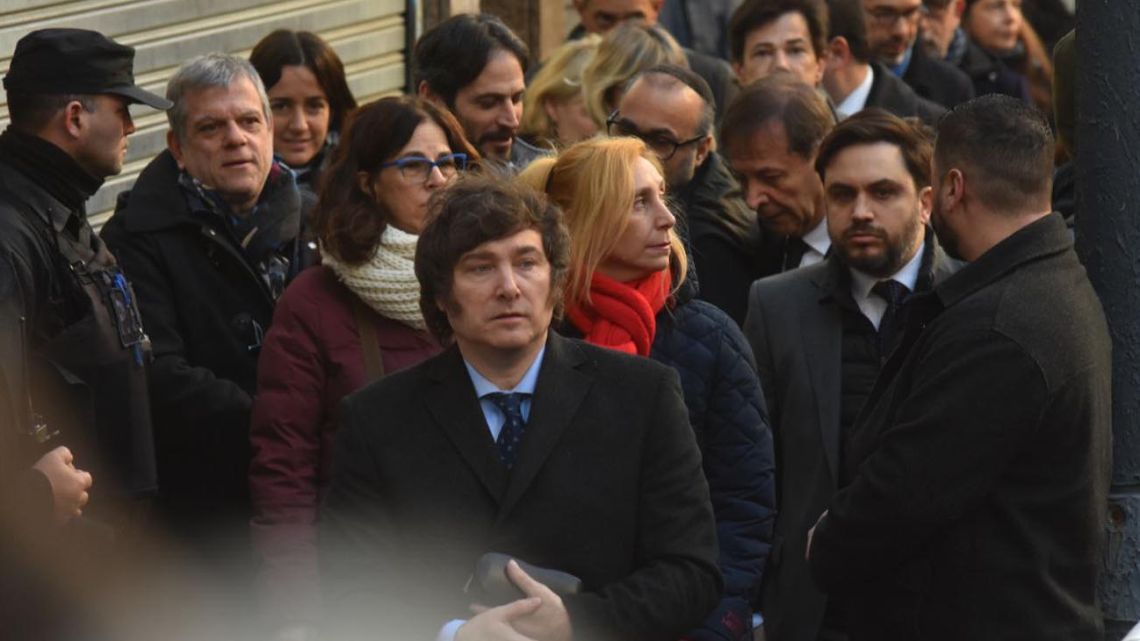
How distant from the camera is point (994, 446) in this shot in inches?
182

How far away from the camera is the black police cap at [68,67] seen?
5.49 meters

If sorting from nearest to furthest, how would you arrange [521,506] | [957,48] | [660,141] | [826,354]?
[521,506] → [826,354] → [660,141] → [957,48]

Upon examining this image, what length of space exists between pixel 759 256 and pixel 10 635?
9.31 feet

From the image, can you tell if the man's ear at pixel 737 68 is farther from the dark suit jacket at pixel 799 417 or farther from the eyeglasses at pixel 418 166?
the eyeglasses at pixel 418 166

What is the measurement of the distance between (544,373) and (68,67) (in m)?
1.78

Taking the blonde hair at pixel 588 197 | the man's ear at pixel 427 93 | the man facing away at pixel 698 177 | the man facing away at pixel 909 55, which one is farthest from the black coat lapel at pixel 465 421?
the man facing away at pixel 909 55

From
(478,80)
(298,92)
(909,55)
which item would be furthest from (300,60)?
(909,55)

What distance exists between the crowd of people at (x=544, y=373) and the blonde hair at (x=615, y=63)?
65 centimetres

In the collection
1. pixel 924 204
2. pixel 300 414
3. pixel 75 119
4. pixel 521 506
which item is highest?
pixel 75 119

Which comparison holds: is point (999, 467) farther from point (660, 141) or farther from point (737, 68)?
point (737, 68)

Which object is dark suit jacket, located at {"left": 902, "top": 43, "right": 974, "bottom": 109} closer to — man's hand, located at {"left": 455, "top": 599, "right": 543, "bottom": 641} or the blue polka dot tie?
the blue polka dot tie

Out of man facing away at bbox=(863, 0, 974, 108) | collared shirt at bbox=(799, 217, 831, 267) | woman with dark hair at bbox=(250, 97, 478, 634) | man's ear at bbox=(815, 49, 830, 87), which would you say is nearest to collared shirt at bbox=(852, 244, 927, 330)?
collared shirt at bbox=(799, 217, 831, 267)

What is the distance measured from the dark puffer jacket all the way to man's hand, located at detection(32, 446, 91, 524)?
143cm

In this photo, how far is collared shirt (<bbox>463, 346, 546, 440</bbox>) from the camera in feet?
15.0
